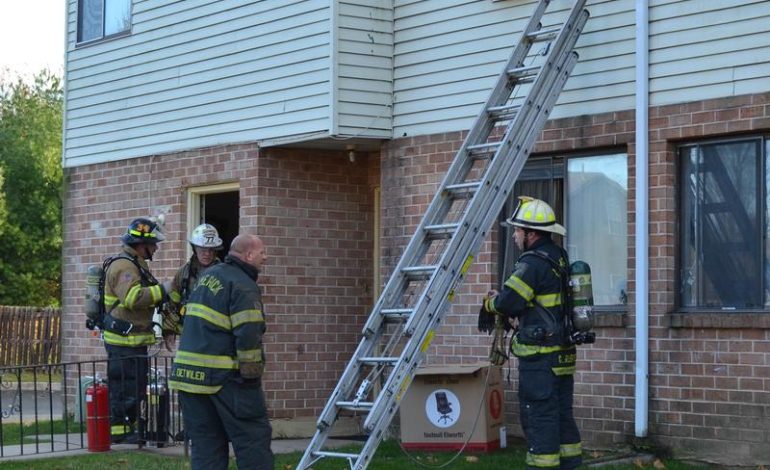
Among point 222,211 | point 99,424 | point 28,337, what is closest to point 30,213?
point 28,337

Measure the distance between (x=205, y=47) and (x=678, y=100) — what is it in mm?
5660

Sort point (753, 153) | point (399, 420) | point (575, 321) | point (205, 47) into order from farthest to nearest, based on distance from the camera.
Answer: point (205, 47) < point (399, 420) < point (753, 153) < point (575, 321)

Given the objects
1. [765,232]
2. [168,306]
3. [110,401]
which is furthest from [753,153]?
[110,401]

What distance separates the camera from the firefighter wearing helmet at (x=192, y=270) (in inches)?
431

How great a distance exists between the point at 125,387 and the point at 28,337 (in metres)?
16.8

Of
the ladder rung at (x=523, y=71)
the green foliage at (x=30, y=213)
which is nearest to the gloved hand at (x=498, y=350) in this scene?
the ladder rung at (x=523, y=71)

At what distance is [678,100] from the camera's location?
1032 cm

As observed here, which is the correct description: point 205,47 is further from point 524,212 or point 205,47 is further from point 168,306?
point 524,212

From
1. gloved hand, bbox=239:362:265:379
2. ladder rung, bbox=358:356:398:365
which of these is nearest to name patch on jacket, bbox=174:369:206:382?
gloved hand, bbox=239:362:265:379

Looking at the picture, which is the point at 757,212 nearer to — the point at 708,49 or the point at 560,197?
the point at 708,49

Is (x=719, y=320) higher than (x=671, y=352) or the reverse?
higher

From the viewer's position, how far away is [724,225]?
33.4 ft

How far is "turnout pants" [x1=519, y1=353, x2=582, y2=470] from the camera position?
27.7 feet

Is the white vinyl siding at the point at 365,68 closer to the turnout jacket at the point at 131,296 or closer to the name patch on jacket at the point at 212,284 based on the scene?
the turnout jacket at the point at 131,296
